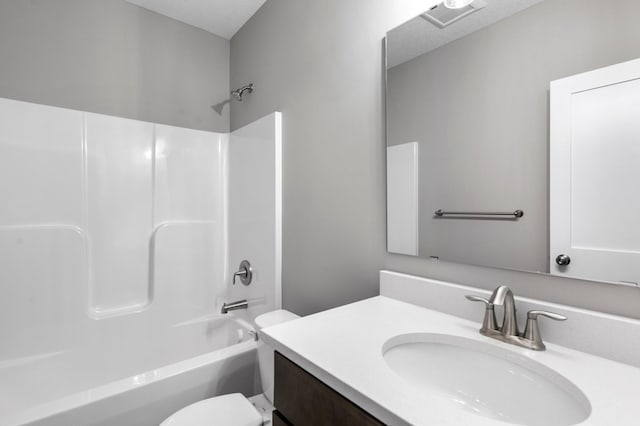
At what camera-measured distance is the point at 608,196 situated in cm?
69

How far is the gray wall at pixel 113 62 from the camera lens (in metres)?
1.59

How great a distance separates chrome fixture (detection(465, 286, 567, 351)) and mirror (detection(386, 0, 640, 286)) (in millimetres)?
124

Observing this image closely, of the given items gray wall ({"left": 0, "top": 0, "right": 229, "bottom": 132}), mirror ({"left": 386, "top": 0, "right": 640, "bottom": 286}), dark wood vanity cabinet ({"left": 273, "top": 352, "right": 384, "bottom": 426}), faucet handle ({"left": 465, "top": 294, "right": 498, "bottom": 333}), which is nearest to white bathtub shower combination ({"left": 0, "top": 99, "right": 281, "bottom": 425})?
gray wall ({"left": 0, "top": 0, "right": 229, "bottom": 132})

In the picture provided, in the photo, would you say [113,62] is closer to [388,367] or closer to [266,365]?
[266,365]

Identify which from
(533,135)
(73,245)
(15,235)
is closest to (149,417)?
(73,245)

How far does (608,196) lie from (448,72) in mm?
573

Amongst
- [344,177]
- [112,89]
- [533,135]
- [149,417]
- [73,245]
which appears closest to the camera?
[533,135]

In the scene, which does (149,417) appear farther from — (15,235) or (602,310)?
(602,310)

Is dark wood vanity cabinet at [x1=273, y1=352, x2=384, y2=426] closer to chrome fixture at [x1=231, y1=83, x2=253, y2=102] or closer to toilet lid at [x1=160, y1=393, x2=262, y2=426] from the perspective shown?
toilet lid at [x1=160, y1=393, x2=262, y2=426]

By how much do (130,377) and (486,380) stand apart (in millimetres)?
1271

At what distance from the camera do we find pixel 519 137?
0.83m

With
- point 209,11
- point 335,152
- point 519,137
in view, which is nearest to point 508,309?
point 519,137

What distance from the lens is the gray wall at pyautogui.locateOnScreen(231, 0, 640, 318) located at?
3.78 feet

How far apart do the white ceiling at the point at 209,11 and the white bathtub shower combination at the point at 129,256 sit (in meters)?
0.76
